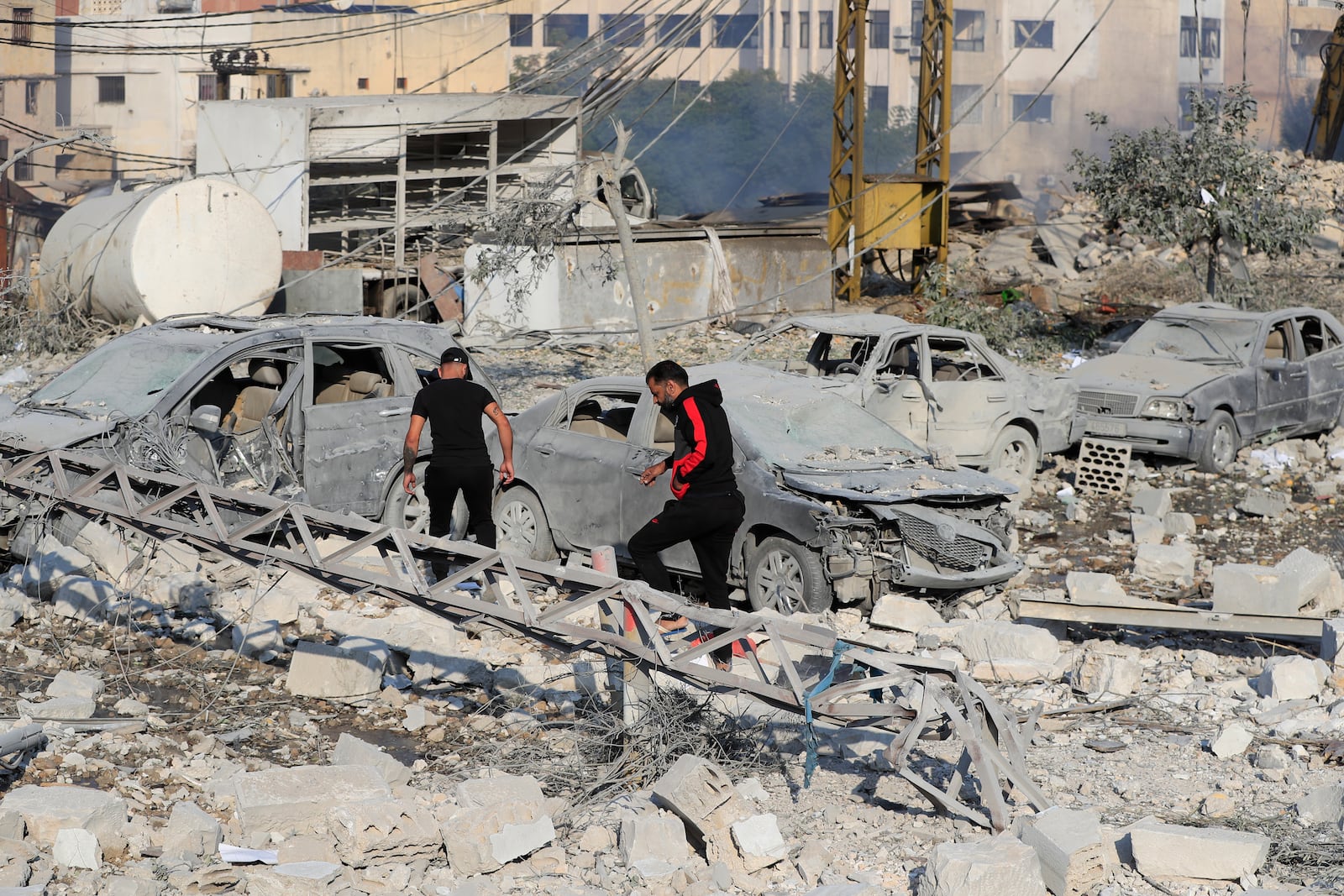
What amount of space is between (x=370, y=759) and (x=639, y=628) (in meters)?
1.35

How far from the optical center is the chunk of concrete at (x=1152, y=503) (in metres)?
12.3

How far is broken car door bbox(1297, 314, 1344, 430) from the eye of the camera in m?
15.2

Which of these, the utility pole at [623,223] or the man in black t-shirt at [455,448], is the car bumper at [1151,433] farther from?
the man in black t-shirt at [455,448]

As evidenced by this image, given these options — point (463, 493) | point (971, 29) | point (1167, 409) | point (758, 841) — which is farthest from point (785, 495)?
point (971, 29)

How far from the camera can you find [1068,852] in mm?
5164

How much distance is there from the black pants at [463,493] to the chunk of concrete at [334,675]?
1.11 m

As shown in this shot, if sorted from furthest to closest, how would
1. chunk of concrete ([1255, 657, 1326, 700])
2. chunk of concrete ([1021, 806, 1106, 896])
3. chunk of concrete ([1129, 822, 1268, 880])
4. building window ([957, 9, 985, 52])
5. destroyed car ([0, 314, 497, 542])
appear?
building window ([957, 9, 985, 52]) → destroyed car ([0, 314, 497, 542]) → chunk of concrete ([1255, 657, 1326, 700]) → chunk of concrete ([1129, 822, 1268, 880]) → chunk of concrete ([1021, 806, 1106, 896])

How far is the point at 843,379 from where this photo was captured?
1230cm

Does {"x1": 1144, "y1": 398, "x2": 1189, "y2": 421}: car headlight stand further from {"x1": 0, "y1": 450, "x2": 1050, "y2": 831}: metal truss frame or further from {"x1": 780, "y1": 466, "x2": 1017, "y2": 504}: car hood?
{"x1": 0, "y1": 450, "x2": 1050, "y2": 831}: metal truss frame

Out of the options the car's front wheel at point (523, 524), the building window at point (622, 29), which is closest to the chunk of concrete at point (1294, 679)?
the car's front wheel at point (523, 524)

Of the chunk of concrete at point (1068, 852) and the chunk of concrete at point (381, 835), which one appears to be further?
the chunk of concrete at point (381, 835)

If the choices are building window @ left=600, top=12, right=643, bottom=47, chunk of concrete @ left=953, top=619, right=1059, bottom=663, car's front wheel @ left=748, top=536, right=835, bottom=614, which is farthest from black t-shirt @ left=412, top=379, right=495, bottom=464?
building window @ left=600, top=12, right=643, bottom=47

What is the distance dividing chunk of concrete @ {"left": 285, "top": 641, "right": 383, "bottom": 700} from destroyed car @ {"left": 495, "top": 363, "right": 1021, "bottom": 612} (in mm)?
2205

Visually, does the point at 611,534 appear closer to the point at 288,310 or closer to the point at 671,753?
the point at 671,753
